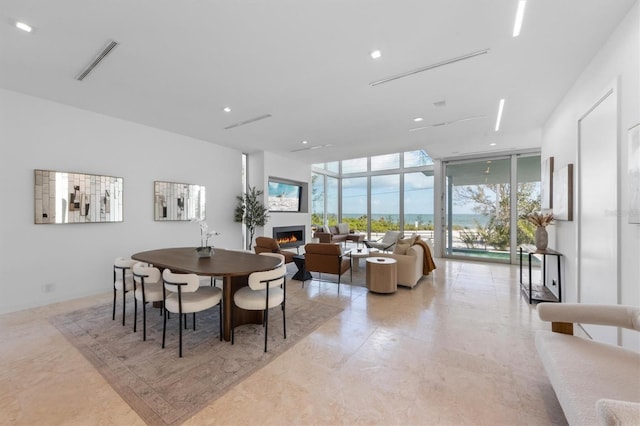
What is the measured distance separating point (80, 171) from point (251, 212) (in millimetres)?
3223

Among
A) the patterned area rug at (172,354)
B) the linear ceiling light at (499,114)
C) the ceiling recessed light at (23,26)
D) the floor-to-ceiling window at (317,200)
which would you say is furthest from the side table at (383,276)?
the floor-to-ceiling window at (317,200)

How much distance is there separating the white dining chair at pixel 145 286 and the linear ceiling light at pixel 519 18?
13.4 ft

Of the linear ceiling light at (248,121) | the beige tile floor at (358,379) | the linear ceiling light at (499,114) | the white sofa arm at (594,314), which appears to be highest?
→ the linear ceiling light at (248,121)

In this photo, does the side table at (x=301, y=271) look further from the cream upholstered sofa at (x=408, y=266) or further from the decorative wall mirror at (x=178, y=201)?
the decorative wall mirror at (x=178, y=201)

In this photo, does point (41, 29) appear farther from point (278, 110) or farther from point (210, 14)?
point (278, 110)

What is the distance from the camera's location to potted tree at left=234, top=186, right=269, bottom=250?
6.43 m

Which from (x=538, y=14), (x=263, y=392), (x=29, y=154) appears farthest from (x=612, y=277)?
(x=29, y=154)

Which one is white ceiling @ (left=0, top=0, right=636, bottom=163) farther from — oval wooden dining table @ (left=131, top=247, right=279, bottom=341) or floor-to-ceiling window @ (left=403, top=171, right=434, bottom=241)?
floor-to-ceiling window @ (left=403, top=171, right=434, bottom=241)

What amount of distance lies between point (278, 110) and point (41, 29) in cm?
259

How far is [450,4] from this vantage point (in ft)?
6.57

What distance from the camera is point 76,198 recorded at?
155 inches

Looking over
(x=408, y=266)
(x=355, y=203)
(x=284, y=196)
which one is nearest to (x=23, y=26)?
(x=408, y=266)

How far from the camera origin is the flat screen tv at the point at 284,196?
714 centimetres

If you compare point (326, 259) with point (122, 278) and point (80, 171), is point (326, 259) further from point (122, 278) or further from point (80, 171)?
point (80, 171)
